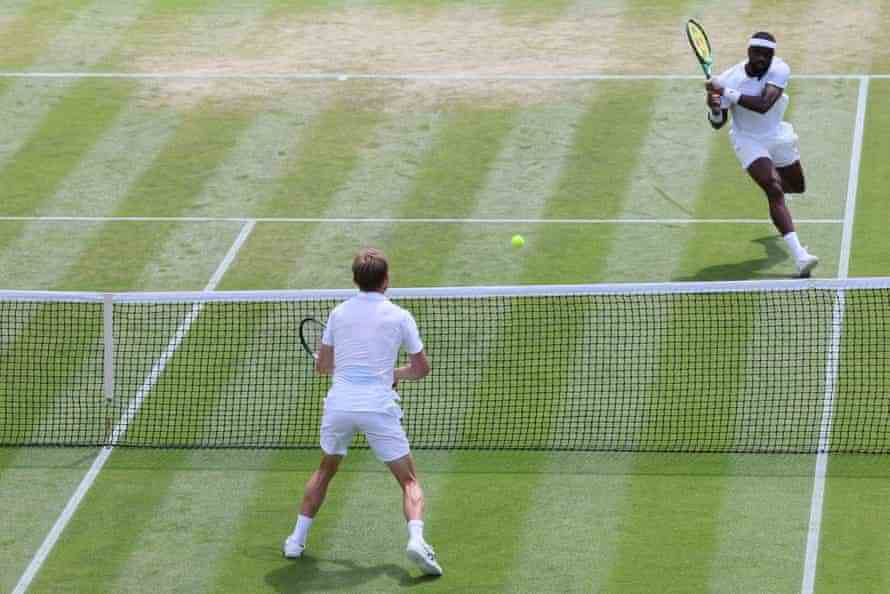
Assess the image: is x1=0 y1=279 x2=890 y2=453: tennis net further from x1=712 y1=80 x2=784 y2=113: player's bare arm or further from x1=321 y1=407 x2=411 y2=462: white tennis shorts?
x1=321 y1=407 x2=411 y2=462: white tennis shorts

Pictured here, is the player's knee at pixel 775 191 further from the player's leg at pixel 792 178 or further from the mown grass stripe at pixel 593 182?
the mown grass stripe at pixel 593 182

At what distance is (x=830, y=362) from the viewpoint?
14.8 metres

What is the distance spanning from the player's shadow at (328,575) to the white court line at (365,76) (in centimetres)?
1168

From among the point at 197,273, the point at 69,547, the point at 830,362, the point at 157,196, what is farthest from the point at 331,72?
the point at 69,547

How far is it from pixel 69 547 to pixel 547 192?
8313 millimetres

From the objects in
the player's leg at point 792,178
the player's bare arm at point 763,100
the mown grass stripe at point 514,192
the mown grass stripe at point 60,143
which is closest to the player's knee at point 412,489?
the mown grass stripe at point 514,192

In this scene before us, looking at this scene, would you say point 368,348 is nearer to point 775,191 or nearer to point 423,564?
point 423,564

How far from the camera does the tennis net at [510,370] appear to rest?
45.5 feet

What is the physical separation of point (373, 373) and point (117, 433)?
3.11m

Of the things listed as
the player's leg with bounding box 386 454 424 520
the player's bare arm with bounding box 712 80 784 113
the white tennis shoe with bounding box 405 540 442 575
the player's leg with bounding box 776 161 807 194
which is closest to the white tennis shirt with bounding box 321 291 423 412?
the player's leg with bounding box 386 454 424 520

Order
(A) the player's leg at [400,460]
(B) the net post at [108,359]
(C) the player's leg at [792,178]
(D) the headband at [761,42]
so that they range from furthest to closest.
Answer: (C) the player's leg at [792,178]
(D) the headband at [761,42]
(B) the net post at [108,359]
(A) the player's leg at [400,460]

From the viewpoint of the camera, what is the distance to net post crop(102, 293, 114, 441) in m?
14.0

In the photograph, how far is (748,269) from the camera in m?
17.2

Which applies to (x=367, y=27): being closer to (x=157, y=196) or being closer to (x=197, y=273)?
(x=157, y=196)
